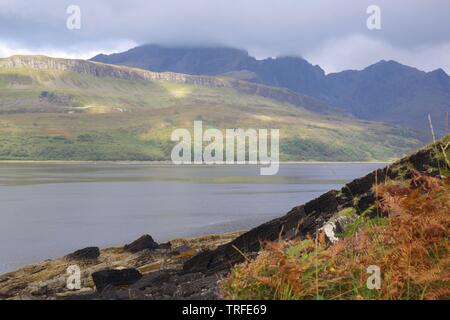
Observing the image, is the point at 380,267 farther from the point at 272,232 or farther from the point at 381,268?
the point at 272,232

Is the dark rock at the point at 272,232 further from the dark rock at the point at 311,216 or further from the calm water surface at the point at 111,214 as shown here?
the calm water surface at the point at 111,214

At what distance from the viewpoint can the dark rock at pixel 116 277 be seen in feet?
64.4

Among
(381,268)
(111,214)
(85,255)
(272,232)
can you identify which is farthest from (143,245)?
(111,214)

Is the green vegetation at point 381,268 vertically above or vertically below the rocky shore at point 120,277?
above

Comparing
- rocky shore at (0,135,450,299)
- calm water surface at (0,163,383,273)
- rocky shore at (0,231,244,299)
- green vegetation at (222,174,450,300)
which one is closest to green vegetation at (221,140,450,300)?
green vegetation at (222,174,450,300)

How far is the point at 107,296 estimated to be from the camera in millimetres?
11430

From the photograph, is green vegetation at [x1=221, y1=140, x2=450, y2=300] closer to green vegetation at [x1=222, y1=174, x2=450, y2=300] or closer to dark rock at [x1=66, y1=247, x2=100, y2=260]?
green vegetation at [x1=222, y1=174, x2=450, y2=300]

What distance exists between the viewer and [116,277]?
19.8 meters

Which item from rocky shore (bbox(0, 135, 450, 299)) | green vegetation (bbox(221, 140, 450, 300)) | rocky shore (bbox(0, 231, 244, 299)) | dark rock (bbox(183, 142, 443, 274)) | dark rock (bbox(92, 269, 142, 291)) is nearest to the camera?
green vegetation (bbox(221, 140, 450, 300))

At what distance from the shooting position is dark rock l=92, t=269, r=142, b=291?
19.6 meters

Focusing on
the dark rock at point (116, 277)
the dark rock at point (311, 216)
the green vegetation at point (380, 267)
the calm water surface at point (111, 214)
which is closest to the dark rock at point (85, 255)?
the calm water surface at point (111, 214)
